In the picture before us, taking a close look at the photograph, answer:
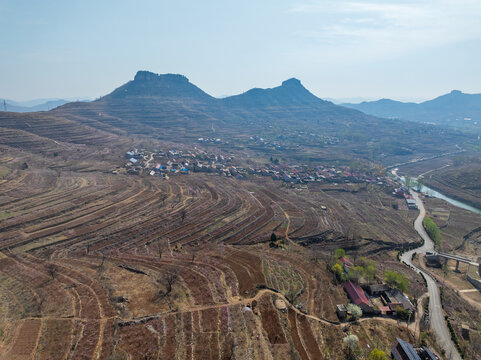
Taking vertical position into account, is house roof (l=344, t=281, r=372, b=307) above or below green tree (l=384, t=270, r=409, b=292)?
above

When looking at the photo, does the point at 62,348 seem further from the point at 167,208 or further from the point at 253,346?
the point at 167,208

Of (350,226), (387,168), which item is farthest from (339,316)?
(387,168)

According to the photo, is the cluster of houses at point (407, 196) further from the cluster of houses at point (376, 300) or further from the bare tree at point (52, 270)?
the bare tree at point (52, 270)

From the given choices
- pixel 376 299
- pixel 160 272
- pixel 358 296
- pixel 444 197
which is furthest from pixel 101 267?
pixel 444 197

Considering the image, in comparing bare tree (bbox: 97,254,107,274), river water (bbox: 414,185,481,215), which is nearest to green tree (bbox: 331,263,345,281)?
bare tree (bbox: 97,254,107,274)

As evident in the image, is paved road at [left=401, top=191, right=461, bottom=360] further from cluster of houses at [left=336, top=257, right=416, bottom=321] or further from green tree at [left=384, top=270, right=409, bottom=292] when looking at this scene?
green tree at [left=384, top=270, right=409, bottom=292]

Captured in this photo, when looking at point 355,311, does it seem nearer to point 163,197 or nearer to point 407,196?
point 163,197
